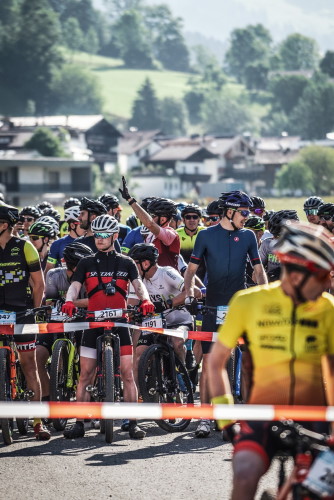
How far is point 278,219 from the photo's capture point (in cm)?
1326

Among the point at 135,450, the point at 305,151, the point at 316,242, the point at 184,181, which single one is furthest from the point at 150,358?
the point at 184,181

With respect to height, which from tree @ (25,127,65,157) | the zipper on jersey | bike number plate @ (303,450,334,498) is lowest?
bike number plate @ (303,450,334,498)

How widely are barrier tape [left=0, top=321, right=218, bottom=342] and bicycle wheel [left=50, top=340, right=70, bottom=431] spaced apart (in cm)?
17

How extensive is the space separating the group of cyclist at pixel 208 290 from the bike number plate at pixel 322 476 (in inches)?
15.9

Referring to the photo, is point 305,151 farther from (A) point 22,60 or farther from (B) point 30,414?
(B) point 30,414

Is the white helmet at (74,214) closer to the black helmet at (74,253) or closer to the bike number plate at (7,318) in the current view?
the black helmet at (74,253)

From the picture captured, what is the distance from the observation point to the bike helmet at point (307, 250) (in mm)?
5445

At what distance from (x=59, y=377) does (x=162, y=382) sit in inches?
39.1

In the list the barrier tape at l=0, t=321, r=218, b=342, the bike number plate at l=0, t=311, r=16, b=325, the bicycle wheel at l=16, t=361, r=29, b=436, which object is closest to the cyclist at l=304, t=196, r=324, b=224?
the barrier tape at l=0, t=321, r=218, b=342

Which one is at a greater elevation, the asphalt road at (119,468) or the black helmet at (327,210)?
the black helmet at (327,210)

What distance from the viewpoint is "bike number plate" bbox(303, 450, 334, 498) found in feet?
16.1

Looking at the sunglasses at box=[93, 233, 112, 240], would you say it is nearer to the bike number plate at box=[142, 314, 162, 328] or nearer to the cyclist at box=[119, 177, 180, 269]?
the bike number plate at box=[142, 314, 162, 328]

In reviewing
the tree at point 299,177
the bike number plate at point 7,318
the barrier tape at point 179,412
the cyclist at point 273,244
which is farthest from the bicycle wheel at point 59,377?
the tree at point 299,177

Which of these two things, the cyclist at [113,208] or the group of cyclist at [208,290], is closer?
the group of cyclist at [208,290]
